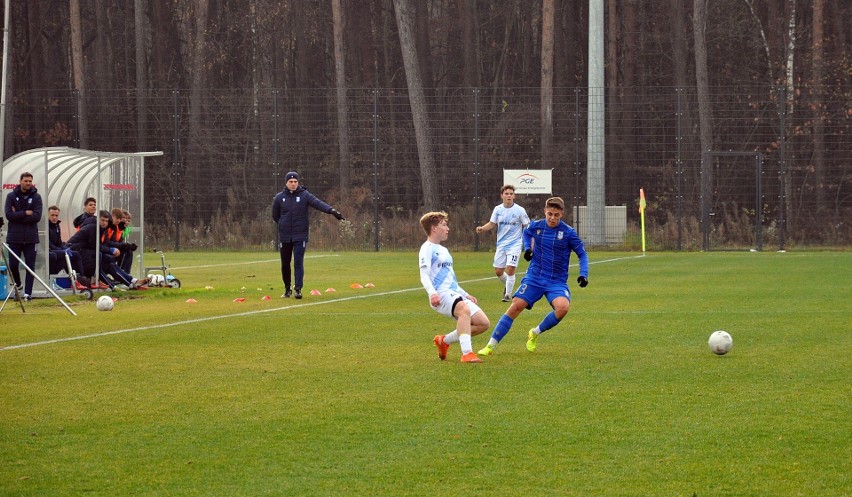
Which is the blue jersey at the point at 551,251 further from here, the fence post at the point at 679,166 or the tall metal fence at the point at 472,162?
the fence post at the point at 679,166

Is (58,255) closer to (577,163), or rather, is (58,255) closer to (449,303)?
→ (449,303)

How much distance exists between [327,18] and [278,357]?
46.2 m

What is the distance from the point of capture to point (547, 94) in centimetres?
4100

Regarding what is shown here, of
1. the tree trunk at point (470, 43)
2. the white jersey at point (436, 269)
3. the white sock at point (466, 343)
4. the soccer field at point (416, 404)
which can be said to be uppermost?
the tree trunk at point (470, 43)

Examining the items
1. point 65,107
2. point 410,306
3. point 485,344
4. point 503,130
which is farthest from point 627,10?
point 485,344

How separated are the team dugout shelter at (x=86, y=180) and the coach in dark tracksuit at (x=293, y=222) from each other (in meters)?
3.41

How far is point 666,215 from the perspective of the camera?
3816cm

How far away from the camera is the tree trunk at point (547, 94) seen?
128 ft

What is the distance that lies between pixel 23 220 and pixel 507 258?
7.59 metres

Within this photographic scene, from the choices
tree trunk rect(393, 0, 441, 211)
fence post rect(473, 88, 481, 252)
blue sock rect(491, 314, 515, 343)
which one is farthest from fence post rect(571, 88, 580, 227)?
blue sock rect(491, 314, 515, 343)

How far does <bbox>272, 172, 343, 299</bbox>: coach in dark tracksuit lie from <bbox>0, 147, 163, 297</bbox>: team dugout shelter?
11.2 ft

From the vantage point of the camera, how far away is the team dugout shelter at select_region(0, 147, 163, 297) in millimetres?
23156

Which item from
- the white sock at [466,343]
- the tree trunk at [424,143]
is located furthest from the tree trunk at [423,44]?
the white sock at [466,343]

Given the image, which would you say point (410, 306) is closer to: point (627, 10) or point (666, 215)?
point (666, 215)
